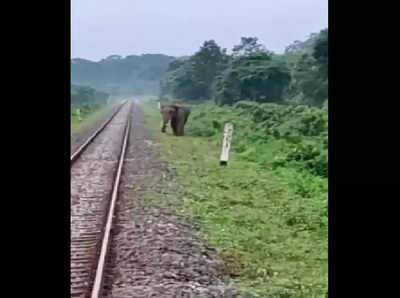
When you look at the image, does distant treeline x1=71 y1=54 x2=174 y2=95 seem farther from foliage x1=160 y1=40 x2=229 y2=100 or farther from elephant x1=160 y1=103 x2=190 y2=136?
elephant x1=160 y1=103 x2=190 y2=136

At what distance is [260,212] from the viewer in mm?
8172

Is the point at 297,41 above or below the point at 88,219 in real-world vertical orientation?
above

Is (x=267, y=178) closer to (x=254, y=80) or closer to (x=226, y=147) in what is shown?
(x=226, y=147)

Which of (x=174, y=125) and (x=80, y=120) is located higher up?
(x=80, y=120)

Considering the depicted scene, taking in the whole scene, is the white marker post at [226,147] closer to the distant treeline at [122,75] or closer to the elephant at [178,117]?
the elephant at [178,117]

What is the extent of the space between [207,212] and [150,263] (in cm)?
247

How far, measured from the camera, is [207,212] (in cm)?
812

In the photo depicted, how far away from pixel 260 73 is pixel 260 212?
60.6ft

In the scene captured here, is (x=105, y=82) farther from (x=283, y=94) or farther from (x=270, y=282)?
(x=270, y=282)

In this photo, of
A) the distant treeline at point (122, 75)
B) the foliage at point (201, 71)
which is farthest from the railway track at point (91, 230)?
the distant treeline at point (122, 75)

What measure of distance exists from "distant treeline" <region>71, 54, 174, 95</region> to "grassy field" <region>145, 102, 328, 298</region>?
6411 centimetres

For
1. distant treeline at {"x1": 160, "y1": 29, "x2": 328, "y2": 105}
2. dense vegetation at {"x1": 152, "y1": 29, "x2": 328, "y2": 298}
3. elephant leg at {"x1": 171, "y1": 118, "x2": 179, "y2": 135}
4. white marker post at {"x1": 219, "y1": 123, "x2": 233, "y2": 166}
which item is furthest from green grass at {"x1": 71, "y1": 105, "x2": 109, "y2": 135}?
white marker post at {"x1": 219, "y1": 123, "x2": 233, "y2": 166}

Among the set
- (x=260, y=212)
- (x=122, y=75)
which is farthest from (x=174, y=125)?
(x=122, y=75)

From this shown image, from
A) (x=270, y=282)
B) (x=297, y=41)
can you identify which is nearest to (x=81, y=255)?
(x=270, y=282)
